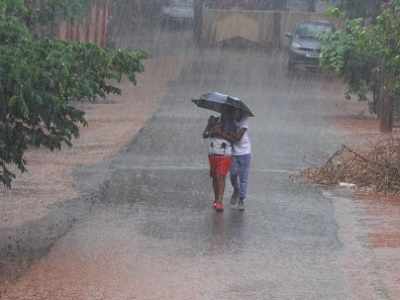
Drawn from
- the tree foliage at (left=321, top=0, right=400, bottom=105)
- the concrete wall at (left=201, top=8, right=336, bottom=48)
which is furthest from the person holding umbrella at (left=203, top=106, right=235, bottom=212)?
the concrete wall at (left=201, top=8, right=336, bottom=48)

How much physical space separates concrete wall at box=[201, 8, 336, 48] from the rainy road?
29032 mm

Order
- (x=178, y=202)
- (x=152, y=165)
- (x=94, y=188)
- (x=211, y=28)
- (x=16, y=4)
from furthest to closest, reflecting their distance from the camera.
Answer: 1. (x=211, y=28)
2. (x=152, y=165)
3. (x=94, y=188)
4. (x=178, y=202)
5. (x=16, y=4)

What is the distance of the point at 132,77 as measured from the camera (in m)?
10.4

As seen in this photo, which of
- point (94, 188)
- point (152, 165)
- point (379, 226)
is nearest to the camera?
point (379, 226)

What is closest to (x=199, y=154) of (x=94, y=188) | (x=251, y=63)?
(x=94, y=188)

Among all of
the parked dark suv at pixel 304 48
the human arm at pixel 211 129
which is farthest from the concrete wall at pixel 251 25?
the human arm at pixel 211 129

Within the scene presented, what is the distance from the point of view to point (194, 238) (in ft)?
36.4

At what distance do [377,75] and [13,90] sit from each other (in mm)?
16035

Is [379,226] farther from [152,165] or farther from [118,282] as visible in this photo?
[152,165]

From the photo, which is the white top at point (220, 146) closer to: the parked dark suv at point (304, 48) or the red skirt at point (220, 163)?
the red skirt at point (220, 163)

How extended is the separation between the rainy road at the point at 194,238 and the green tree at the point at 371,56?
202 cm

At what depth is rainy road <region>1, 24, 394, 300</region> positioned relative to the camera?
9117 millimetres

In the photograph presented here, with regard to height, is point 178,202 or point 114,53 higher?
point 114,53

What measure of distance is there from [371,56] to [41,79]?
1487 centimetres
